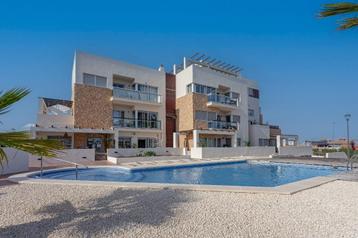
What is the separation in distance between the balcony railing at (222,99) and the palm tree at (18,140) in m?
24.9

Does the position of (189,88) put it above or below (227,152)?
above

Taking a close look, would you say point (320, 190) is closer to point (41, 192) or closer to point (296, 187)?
point (296, 187)

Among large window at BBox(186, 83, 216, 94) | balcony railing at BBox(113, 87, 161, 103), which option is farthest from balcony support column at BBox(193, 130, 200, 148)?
balcony railing at BBox(113, 87, 161, 103)

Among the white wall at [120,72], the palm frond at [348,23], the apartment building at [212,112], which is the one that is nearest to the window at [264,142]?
the apartment building at [212,112]

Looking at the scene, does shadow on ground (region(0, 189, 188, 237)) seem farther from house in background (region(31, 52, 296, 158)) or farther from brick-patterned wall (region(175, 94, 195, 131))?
brick-patterned wall (region(175, 94, 195, 131))

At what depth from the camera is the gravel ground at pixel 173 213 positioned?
4.39 m

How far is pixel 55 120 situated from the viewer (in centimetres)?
2042

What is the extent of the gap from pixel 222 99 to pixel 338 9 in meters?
25.6

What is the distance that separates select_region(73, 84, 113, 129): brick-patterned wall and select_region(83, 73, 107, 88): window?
0.57 meters

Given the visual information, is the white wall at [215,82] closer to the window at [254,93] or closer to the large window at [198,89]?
the large window at [198,89]

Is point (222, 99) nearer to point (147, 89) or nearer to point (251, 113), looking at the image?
point (147, 89)

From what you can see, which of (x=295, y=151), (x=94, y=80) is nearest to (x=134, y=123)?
(x=94, y=80)

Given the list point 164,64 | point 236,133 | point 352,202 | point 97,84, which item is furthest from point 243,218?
point 164,64

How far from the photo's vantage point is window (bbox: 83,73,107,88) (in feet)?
72.8
